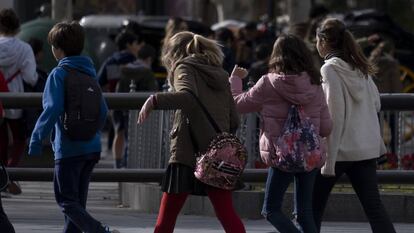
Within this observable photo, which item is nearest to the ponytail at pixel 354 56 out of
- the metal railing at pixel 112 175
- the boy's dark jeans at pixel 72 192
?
the boy's dark jeans at pixel 72 192

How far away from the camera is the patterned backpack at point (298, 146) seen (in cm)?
912

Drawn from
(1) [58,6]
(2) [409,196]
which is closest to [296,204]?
(2) [409,196]

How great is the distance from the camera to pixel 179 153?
29.8ft

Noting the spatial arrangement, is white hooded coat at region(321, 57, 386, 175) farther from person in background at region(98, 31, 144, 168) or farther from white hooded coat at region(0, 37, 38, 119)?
person in background at region(98, 31, 144, 168)

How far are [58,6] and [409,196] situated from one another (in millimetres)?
10341

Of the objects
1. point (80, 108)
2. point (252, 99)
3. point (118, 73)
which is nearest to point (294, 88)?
point (252, 99)

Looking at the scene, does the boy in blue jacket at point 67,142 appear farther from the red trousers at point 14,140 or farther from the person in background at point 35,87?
the red trousers at point 14,140

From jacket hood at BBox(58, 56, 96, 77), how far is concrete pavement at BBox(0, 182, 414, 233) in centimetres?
219

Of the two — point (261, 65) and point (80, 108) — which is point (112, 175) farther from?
point (261, 65)

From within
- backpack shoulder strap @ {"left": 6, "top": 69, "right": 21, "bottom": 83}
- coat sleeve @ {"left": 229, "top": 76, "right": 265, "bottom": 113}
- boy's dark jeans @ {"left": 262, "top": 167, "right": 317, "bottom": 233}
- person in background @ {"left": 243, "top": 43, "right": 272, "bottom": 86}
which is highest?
coat sleeve @ {"left": 229, "top": 76, "right": 265, "bottom": 113}

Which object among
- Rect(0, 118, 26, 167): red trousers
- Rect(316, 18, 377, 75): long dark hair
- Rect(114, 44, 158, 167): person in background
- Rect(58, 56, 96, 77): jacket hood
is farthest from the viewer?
Rect(114, 44, 158, 167): person in background

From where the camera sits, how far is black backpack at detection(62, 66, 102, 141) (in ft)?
30.4

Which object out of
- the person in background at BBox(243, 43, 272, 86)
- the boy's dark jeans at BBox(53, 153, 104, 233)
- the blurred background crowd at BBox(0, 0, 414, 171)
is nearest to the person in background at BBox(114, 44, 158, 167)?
the blurred background crowd at BBox(0, 0, 414, 171)

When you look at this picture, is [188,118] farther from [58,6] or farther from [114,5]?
[114,5]
